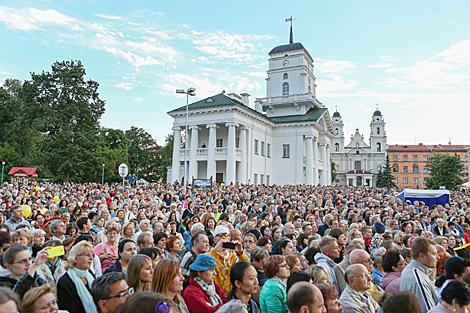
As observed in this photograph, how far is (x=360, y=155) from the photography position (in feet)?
359

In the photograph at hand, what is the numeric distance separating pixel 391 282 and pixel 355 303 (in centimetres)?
109

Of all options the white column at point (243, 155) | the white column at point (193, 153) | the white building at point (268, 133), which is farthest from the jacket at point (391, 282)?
the white column at point (193, 153)

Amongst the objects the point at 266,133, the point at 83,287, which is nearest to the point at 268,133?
the point at 266,133

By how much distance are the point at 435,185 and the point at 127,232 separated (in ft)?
274

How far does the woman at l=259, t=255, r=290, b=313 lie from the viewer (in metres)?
4.22

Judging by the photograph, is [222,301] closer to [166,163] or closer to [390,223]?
[390,223]

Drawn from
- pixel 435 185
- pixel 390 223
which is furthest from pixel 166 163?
pixel 390 223

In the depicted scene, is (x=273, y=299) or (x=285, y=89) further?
(x=285, y=89)

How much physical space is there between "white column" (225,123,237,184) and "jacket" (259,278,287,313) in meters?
39.5

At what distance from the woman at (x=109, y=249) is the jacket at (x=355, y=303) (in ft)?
11.8

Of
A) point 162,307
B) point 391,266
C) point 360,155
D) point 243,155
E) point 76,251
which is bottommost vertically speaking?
point 391,266

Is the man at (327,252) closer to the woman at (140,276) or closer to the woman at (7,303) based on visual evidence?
the woman at (140,276)

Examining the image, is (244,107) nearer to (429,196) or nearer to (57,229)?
(429,196)

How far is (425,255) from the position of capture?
15.3 ft
